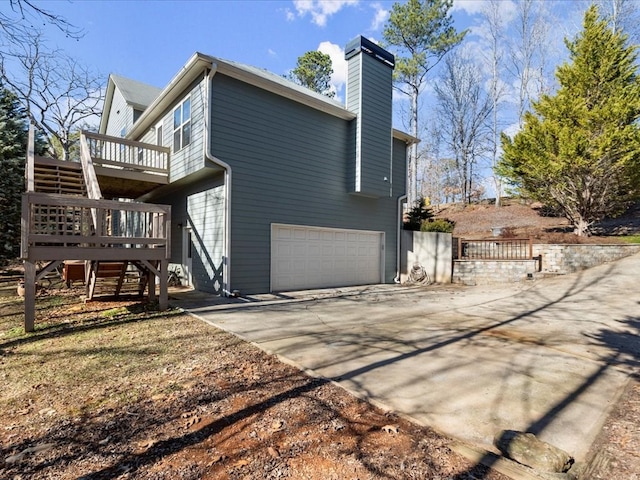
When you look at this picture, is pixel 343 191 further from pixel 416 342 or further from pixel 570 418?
pixel 570 418

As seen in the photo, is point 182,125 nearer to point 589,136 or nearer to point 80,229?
point 80,229

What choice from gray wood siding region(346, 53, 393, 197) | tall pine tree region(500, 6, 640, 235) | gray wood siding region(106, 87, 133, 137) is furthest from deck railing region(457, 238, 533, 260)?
gray wood siding region(106, 87, 133, 137)

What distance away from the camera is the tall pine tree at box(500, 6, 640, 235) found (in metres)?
11.9

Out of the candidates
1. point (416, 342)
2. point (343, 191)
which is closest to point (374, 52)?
point (343, 191)

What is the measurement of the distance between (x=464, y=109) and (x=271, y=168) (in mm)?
20420

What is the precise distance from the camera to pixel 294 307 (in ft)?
23.7

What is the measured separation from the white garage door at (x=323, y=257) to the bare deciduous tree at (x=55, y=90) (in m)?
16.1

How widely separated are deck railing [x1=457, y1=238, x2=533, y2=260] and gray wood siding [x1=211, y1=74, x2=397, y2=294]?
3847 mm

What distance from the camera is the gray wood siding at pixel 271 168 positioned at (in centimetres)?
846

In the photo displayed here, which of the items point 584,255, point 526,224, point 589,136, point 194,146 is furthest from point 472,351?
point 526,224

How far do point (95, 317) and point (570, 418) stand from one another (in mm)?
6550

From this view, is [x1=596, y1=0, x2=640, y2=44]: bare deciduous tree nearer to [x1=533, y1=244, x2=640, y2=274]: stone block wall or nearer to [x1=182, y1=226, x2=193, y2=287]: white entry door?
[x1=533, y1=244, x2=640, y2=274]: stone block wall

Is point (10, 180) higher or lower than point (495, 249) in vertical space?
higher

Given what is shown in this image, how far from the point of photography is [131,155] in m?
12.2
